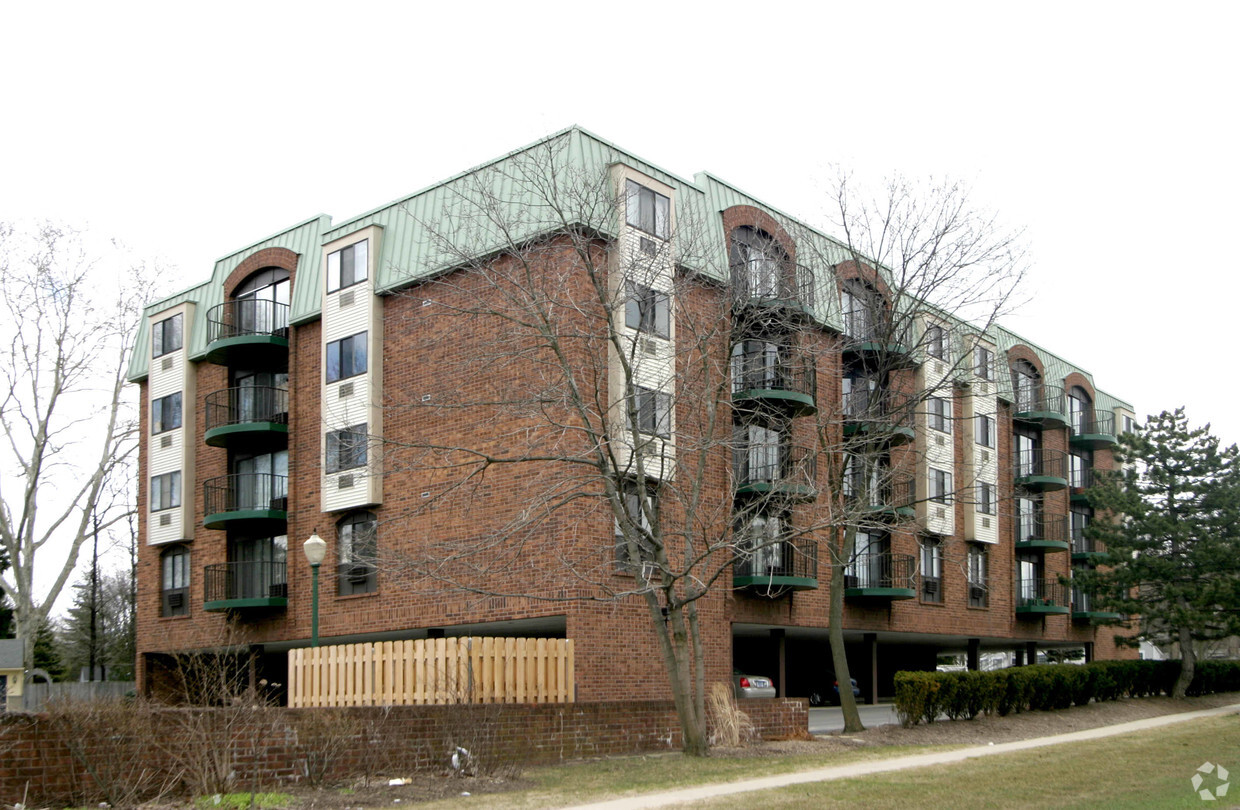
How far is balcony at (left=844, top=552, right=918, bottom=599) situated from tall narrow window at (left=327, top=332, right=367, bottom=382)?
13.7 meters

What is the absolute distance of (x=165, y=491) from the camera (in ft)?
118

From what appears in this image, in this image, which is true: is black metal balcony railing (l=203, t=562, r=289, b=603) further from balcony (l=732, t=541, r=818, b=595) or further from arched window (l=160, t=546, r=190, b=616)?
balcony (l=732, t=541, r=818, b=595)

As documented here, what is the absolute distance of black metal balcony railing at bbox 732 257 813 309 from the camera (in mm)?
21672

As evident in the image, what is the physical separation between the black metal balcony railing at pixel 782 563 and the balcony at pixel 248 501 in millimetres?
11820

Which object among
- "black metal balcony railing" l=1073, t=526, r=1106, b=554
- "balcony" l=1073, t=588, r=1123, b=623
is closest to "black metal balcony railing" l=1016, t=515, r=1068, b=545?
"balcony" l=1073, t=588, r=1123, b=623

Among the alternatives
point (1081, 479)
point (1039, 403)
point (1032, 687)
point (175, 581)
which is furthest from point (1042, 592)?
point (175, 581)

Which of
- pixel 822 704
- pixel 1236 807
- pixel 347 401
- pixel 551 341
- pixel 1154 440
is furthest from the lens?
pixel 822 704

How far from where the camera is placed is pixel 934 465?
3694 centimetres

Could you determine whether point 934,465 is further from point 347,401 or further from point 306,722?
point 306,722

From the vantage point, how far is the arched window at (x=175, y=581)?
35.2 meters

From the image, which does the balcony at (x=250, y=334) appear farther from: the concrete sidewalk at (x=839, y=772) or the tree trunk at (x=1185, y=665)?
the tree trunk at (x=1185, y=665)

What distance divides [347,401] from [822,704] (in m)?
20.5

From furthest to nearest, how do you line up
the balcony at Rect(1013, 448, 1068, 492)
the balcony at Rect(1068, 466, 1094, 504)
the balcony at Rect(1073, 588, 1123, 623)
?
the balcony at Rect(1068, 466, 1094, 504) < the balcony at Rect(1073, 588, 1123, 623) < the balcony at Rect(1013, 448, 1068, 492)

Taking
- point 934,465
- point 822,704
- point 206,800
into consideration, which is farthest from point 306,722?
point 822,704
